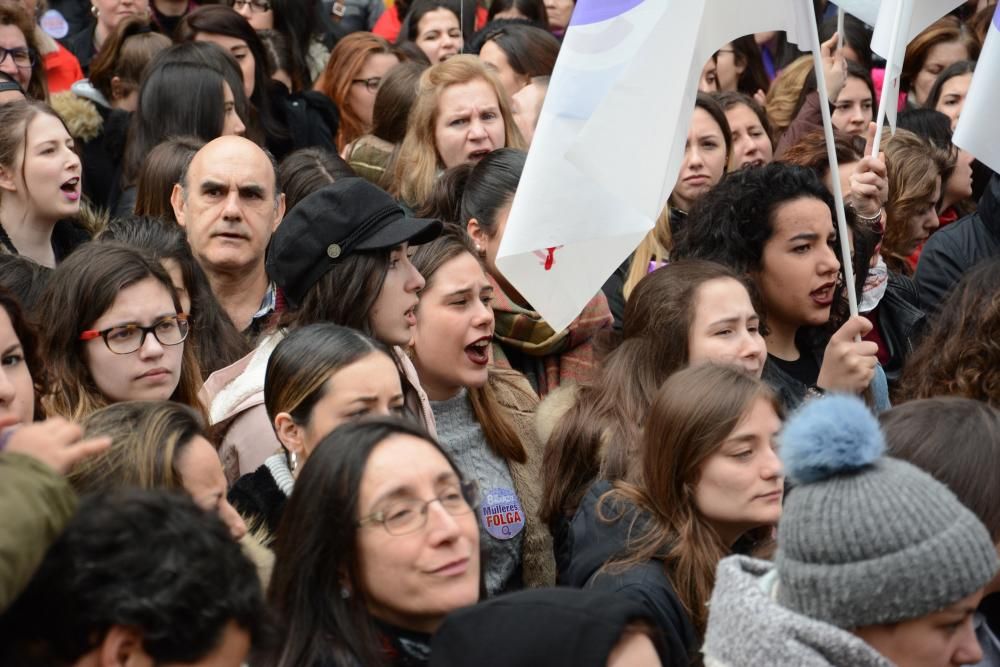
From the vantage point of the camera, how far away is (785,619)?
8.41ft

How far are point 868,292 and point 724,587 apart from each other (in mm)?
3492

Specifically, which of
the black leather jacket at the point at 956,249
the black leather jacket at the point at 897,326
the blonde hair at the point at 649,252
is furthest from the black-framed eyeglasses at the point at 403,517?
the black leather jacket at the point at 956,249

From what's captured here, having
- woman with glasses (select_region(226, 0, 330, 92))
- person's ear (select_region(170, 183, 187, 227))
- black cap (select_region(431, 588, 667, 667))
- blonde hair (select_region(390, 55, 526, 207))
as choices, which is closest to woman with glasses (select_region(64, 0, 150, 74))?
woman with glasses (select_region(226, 0, 330, 92))

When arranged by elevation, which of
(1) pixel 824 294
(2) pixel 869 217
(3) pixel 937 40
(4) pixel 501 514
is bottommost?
(4) pixel 501 514

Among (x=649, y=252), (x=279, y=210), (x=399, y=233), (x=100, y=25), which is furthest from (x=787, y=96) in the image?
(x=399, y=233)

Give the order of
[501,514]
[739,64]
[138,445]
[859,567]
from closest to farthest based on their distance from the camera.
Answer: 1. [859,567]
2. [138,445]
3. [501,514]
4. [739,64]

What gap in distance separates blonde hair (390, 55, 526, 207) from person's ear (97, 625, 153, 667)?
4321 millimetres

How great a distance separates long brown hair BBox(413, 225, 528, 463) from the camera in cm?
487

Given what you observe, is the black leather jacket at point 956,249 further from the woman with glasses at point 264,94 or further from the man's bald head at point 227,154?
the woman with glasses at point 264,94

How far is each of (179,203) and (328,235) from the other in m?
1.28

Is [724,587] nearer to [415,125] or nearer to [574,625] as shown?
[574,625]

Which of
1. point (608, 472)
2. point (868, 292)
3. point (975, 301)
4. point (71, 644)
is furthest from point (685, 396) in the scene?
point (868, 292)

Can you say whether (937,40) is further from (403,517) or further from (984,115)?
(403,517)

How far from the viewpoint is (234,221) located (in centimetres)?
562
